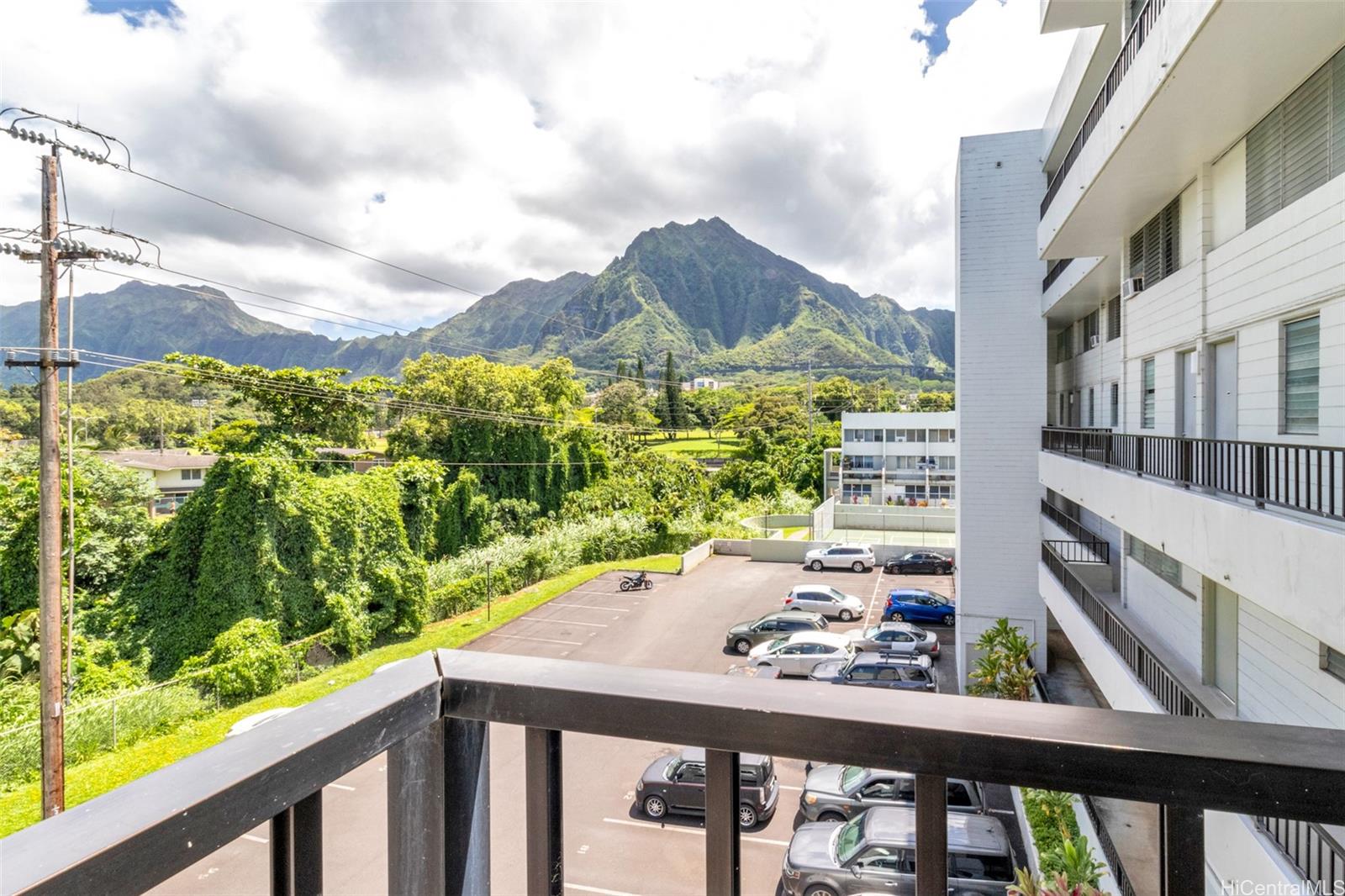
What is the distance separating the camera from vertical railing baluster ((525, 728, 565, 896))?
0.80 metres

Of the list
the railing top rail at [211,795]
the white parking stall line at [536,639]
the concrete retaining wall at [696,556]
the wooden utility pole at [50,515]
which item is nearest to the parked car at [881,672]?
the white parking stall line at [536,639]

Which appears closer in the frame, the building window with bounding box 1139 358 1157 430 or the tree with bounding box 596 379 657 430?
the building window with bounding box 1139 358 1157 430

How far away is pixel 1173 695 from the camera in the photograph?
16.1 feet

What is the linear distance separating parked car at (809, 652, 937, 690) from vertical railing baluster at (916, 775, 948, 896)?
31.7ft

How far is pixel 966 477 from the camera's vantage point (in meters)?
11.0

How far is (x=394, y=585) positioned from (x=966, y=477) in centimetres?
1318

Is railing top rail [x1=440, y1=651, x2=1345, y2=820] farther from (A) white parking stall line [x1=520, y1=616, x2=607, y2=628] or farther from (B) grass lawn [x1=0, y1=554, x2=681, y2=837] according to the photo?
(A) white parking stall line [x1=520, y1=616, x2=607, y2=628]

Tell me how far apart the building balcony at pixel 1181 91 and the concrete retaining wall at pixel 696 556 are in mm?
14632

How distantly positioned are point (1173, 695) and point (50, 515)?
32.3 feet

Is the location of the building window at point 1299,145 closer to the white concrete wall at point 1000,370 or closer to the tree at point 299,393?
the white concrete wall at point 1000,370

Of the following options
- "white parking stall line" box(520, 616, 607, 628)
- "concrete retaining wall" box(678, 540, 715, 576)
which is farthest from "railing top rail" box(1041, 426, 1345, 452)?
"concrete retaining wall" box(678, 540, 715, 576)

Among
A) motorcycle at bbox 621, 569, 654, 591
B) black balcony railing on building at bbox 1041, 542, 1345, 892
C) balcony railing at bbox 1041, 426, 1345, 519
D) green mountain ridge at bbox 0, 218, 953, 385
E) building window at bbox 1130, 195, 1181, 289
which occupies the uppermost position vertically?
green mountain ridge at bbox 0, 218, 953, 385

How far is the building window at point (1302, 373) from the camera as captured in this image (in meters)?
4.16

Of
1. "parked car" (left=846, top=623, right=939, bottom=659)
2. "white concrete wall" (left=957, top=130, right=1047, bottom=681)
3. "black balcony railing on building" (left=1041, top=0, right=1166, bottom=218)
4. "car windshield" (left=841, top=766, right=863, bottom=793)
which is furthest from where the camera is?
"parked car" (left=846, top=623, right=939, bottom=659)
